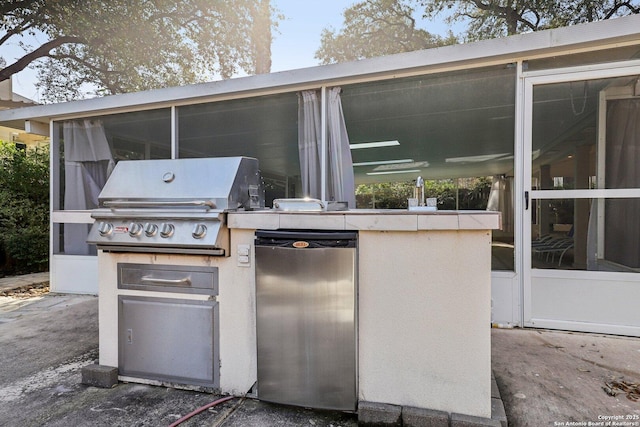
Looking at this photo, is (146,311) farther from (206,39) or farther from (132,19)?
(206,39)

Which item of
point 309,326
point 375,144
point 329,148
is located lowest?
point 309,326

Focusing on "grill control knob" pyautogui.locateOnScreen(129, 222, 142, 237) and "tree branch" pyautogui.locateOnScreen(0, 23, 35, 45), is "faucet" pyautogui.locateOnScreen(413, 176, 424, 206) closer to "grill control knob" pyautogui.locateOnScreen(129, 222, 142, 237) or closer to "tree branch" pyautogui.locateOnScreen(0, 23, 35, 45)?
"grill control knob" pyautogui.locateOnScreen(129, 222, 142, 237)

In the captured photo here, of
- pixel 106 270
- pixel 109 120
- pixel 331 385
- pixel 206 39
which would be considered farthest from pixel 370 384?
pixel 206 39

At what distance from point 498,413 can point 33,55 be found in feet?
42.0

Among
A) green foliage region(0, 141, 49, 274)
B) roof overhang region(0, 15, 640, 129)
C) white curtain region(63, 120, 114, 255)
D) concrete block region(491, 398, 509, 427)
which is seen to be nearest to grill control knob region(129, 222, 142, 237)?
concrete block region(491, 398, 509, 427)

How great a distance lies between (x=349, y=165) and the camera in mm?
4000

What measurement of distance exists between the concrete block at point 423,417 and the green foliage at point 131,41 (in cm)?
1161

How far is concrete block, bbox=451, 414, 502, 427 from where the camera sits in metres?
1.65

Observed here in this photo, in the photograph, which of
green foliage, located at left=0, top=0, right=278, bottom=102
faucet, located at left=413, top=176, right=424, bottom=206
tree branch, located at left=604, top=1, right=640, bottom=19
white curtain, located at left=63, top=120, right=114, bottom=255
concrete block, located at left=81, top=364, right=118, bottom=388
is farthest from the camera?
tree branch, located at left=604, top=1, right=640, bottom=19

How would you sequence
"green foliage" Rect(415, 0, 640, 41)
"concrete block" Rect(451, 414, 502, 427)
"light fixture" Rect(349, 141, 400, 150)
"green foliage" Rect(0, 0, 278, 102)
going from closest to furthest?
"concrete block" Rect(451, 414, 502, 427) → "light fixture" Rect(349, 141, 400, 150) → "green foliage" Rect(0, 0, 278, 102) → "green foliage" Rect(415, 0, 640, 41)

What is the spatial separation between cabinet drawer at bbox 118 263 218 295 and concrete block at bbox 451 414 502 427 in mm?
1513

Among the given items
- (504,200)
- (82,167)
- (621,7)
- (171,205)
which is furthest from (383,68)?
(621,7)

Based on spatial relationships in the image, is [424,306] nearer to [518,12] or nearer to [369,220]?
[369,220]

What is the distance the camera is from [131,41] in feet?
33.2
